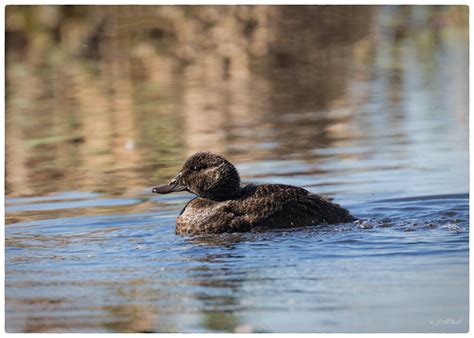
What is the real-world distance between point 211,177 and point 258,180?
2.16 meters

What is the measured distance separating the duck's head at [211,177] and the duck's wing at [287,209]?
26 centimetres

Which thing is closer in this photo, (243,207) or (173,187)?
(243,207)

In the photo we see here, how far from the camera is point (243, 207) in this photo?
969 cm

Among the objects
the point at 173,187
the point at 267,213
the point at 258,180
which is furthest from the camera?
the point at 258,180

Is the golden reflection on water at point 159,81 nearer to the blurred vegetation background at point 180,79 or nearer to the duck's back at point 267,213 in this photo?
the blurred vegetation background at point 180,79

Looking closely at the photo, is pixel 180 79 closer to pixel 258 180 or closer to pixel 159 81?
pixel 159 81

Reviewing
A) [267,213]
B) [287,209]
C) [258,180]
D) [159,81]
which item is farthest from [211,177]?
[159,81]

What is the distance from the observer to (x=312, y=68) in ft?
67.6

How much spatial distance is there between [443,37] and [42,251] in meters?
12.2

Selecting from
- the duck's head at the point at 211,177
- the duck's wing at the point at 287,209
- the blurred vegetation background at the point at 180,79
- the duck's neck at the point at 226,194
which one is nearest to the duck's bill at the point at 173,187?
the duck's head at the point at 211,177

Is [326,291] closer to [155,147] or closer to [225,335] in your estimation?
[225,335]

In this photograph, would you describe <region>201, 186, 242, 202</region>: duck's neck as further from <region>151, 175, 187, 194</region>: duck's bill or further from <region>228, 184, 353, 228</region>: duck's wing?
<region>151, 175, 187, 194</region>: duck's bill

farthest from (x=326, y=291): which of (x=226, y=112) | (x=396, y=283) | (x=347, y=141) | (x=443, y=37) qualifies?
(x=443, y=37)

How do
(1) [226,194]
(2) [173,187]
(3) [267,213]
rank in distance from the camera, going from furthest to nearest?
(2) [173,187], (1) [226,194], (3) [267,213]
